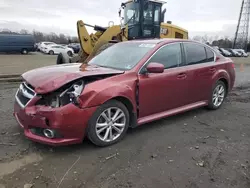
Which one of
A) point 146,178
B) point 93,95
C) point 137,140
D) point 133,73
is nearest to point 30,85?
point 93,95

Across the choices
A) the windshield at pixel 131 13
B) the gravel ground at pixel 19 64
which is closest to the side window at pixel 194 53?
the windshield at pixel 131 13

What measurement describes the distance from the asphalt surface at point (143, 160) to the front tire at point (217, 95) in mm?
876

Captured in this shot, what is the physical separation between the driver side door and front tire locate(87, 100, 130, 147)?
0.38 meters

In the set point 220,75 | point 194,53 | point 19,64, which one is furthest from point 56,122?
point 19,64

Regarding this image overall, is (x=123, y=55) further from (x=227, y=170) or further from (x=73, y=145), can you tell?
(x=227, y=170)

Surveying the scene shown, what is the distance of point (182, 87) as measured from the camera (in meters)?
4.68

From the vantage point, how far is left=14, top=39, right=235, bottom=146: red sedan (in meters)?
A: 3.35

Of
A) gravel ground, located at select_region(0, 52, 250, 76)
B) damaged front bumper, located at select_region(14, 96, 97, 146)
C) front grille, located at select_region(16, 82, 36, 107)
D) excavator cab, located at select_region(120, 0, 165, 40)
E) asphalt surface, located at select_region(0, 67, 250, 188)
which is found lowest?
gravel ground, located at select_region(0, 52, 250, 76)

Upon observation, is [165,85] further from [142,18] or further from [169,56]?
[142,18]

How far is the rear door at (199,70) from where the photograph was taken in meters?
4.87

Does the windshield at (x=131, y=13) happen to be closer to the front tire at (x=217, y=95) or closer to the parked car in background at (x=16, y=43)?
the front tire at (x=217, y=95)

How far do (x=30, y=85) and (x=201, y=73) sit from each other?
Result: 10.6 feet

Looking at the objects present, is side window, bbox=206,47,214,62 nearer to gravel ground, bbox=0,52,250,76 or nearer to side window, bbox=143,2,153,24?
side window, bbox=143,2,153,24

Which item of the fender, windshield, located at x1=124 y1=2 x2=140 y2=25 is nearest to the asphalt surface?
the fender
